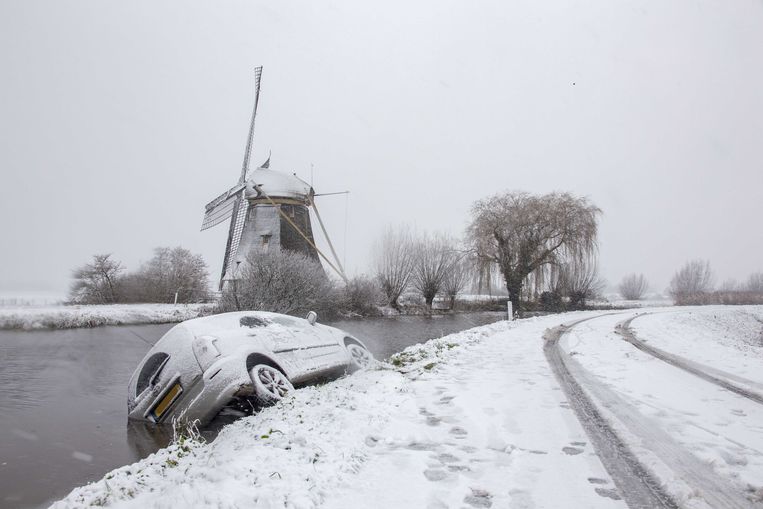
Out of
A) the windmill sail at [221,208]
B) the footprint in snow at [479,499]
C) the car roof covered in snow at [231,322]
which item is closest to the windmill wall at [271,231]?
the windmill sail at [221,208]

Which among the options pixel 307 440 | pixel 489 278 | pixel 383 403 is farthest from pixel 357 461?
pixel 489 278

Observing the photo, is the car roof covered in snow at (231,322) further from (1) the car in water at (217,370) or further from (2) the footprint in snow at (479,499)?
(2) the footprint in snow at (479,499)

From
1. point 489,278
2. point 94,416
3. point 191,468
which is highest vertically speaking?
point 489,278

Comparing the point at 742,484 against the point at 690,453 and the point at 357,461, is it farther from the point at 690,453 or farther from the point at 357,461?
the point at 357,461

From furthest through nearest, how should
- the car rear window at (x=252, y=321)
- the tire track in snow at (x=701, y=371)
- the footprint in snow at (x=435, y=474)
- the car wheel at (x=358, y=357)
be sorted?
the car wheel at (x=358, y=357) → the car rear window at (x=252, y=321) → the tire track in snow at (x=701, y=371) → the footprint in snow at (x=435, y=474)

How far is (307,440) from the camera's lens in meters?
3.63

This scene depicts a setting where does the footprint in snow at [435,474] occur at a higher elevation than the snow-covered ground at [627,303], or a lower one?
lower

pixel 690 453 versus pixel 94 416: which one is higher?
pixel 690 453

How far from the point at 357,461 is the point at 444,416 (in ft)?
4.87

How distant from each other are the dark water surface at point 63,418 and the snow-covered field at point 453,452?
164cm

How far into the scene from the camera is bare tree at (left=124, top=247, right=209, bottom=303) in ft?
125

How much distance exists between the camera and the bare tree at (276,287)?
64.5 feet

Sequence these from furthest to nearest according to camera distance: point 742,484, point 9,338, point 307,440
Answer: point 9,338, point 307,440, point 742,484

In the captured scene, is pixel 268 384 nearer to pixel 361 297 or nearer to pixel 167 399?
pixel 167 399
